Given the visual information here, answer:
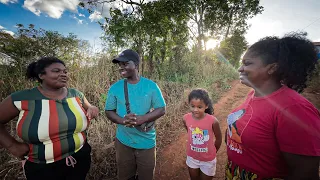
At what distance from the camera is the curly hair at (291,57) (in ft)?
3.92

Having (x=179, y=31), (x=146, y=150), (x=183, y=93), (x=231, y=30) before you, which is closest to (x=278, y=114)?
(x=146, y=150)

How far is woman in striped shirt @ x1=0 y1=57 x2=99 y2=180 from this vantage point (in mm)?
1602

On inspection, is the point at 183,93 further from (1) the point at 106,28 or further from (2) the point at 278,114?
(2) the point at 278,114

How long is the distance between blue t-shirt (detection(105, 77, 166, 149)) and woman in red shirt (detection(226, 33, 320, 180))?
100 centimetres

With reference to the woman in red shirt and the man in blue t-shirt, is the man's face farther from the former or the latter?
the woman in red shirt

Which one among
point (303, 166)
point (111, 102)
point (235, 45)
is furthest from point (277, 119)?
point (235, 45)

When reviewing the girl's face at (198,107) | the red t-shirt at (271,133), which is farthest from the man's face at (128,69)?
the red t-shirt at (271,133)

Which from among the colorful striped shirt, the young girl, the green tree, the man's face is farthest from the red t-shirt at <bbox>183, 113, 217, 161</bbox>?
the green tree

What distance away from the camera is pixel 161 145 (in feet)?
12.3

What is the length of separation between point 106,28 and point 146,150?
4.80 metres

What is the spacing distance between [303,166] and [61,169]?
81.4 inches

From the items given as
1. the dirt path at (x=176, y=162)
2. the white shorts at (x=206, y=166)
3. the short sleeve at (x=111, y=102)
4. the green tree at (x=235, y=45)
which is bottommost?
the dirt path at (x=176, y=162)

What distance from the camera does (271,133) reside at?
1139 mm

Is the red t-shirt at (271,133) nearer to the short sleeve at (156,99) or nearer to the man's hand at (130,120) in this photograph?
the short sleeve at (156,99)
